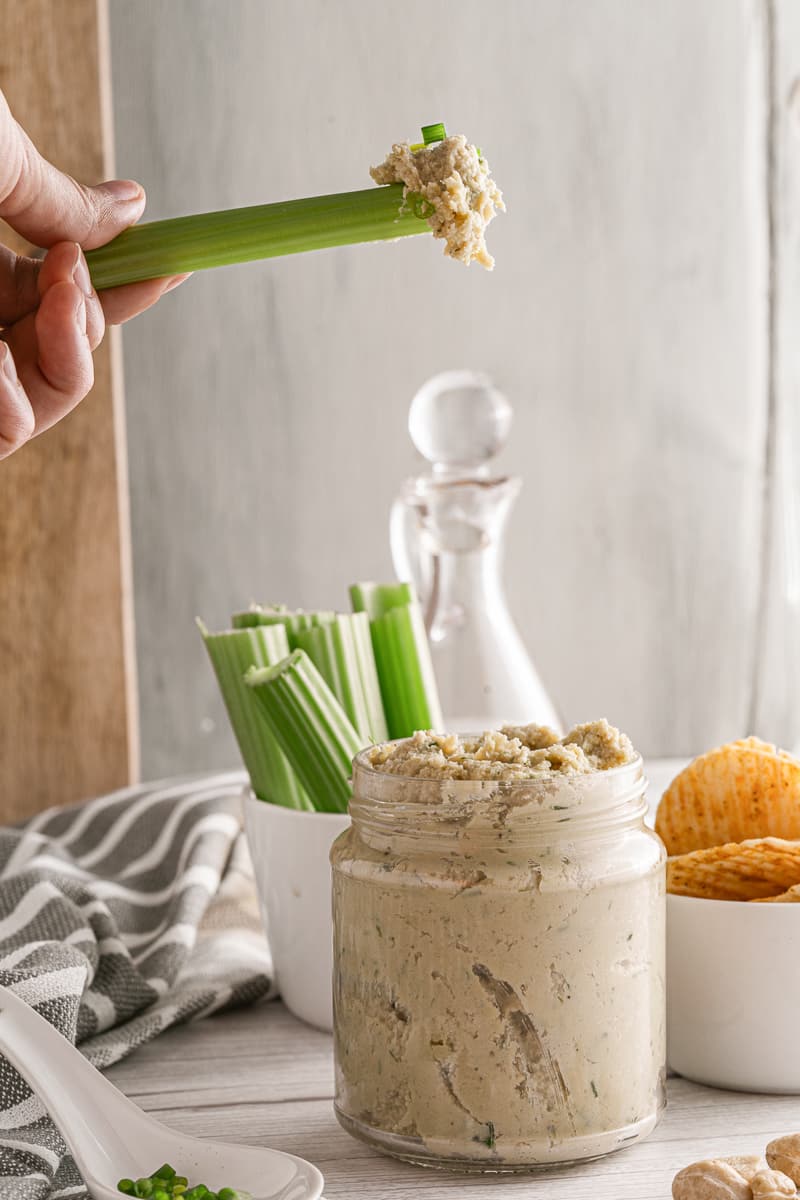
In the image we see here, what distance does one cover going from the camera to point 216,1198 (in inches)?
24.5

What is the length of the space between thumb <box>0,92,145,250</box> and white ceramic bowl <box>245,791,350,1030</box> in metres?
0.38

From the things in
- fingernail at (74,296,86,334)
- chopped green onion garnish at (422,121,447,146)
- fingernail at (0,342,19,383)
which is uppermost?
chopped green onion garnish at (422,121,447,146)

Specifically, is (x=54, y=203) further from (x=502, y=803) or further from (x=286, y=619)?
(x=502, y=803)

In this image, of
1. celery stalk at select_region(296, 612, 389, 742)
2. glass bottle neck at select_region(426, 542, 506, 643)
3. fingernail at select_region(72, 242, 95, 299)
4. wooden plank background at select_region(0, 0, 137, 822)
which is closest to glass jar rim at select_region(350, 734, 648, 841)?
celery stalk at select_region(296, 612, 389, 742)

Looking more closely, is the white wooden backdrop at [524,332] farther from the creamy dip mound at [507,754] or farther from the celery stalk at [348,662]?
the creamy dip mound at [507,754]

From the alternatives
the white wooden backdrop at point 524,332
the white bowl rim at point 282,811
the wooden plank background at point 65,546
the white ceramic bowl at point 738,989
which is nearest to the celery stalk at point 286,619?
the white bowl rim at point 282,811

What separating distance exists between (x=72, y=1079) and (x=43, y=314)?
42 centimetres

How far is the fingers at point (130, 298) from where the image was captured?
85cm

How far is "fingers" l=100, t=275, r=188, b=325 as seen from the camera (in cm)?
85

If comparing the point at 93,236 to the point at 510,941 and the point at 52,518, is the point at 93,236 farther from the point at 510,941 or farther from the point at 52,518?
the point at 52,518

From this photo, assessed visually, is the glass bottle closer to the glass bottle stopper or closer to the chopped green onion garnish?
the glass bottle stopper

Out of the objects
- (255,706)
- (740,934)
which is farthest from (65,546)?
(740,934)

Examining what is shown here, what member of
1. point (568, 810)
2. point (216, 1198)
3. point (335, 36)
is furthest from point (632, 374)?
point (216, 1198)

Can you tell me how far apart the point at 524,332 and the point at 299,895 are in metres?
1.01
